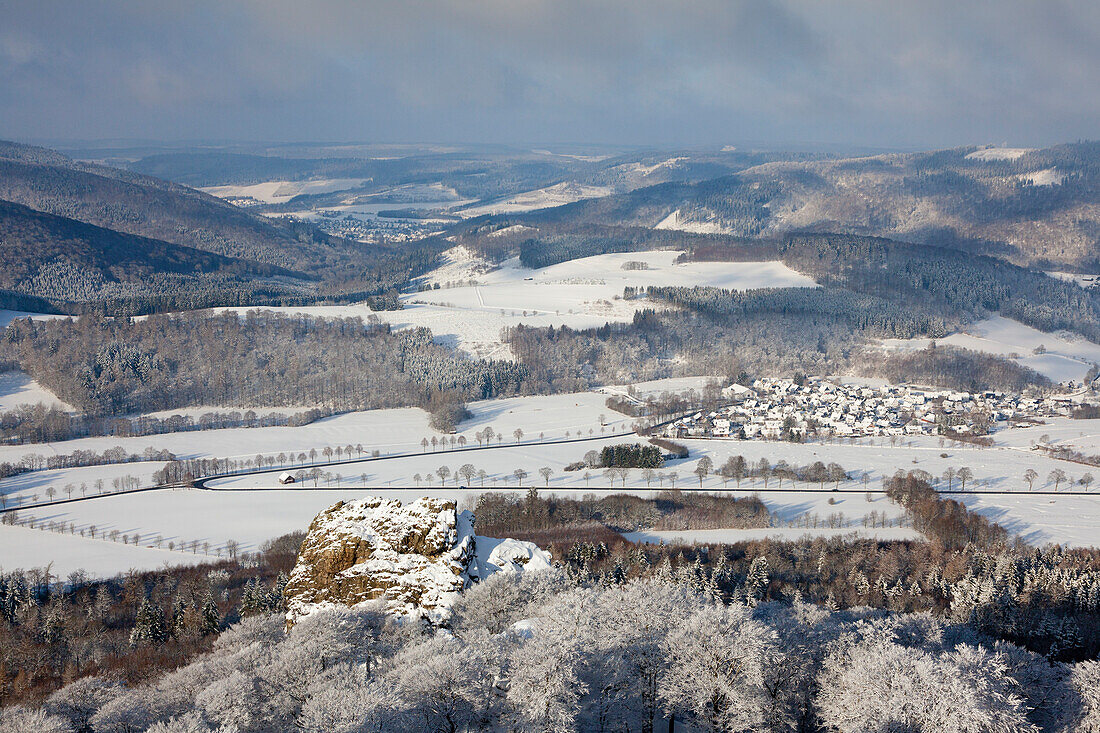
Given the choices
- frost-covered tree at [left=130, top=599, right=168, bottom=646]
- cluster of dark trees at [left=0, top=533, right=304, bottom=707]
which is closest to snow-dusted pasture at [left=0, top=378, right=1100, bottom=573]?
cluster of dark trees at [left=0, top=533, right=304, bottom=707]

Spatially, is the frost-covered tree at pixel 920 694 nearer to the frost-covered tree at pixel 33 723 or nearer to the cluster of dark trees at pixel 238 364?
the frost-covered tree at pixel 33 723

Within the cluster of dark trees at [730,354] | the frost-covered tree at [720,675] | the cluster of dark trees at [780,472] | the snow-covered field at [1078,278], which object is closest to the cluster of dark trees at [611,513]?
the cluster of dark trees at [780,472]

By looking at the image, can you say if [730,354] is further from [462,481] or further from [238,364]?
[238,364]

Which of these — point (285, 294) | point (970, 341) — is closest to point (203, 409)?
point (285, 294)

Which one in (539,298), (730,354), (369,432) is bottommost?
(369,432)

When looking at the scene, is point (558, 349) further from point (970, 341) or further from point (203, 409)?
point (970, 341)

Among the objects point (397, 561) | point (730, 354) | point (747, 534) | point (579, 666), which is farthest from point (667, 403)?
point (579, 666)

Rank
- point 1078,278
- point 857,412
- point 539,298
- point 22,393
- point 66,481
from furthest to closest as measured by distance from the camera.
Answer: point 1078,278, point 539,298, point 22,393, point 857,412, point 66,481
